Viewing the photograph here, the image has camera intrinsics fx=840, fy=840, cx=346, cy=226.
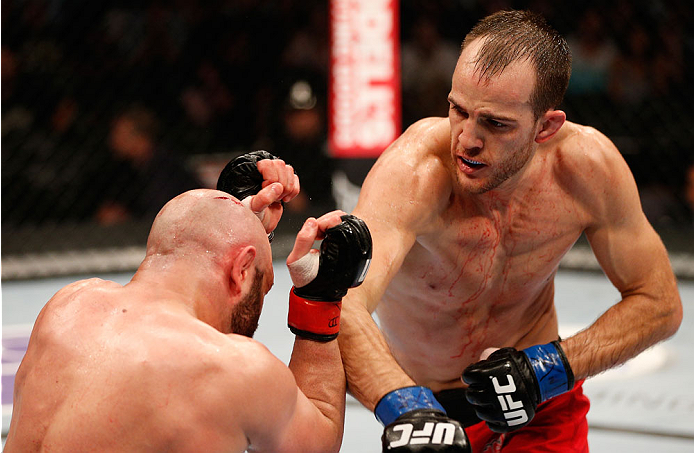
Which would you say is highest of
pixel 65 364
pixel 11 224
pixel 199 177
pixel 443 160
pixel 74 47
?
pixel 443 160

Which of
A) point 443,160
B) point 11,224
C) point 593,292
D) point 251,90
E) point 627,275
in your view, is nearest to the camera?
point 443,160

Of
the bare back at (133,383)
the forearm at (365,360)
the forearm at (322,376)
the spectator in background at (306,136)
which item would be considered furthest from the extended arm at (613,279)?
the spectator in background at (306,136)

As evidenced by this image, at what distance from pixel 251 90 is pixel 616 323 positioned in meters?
4.41

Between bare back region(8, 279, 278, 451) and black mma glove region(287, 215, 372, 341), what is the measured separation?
0.21m

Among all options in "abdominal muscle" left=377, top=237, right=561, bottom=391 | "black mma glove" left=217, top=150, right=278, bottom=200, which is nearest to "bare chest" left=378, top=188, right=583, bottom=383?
"abdominal muscle" left=377, top=237, right=561, bottom=391

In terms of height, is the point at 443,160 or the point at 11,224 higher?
the point at 443,160

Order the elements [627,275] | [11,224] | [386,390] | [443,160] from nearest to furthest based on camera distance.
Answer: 1. [386,390]
2. [443,160]
3. [627,275]
4. [11,224]

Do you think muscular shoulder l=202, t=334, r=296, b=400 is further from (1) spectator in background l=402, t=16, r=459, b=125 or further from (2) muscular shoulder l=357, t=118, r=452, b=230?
(1) spectator in background l=402, t=16, r=459, b=125

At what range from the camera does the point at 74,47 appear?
564 centimetres

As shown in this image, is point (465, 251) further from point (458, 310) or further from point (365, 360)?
point (365, 360)

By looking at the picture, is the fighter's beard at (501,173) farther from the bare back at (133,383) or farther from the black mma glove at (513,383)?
A: the bare back at (133,383)

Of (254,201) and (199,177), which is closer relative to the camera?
(254,201)

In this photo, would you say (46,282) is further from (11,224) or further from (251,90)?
(251,90)

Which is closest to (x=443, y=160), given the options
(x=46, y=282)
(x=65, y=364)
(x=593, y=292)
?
(x=65, y=364)
